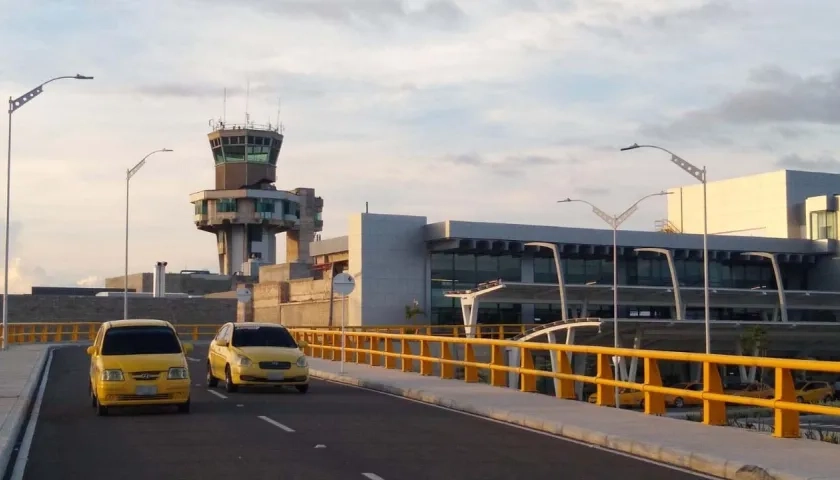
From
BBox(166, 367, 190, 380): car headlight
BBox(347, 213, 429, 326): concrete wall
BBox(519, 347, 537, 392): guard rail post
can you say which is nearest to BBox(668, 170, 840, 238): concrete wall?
BBox(347, 213, 429, 326): concrete wall

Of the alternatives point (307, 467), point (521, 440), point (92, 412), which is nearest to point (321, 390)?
point (92, 412)

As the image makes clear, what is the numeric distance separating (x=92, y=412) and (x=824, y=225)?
75.9 m

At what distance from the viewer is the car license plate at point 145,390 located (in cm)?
1977

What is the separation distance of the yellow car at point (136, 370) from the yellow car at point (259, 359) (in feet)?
12.8

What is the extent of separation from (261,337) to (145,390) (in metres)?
6.94

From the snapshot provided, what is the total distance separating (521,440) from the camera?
53.1 ft

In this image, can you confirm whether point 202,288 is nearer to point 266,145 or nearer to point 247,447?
point 266,145

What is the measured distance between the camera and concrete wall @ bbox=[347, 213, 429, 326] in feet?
245

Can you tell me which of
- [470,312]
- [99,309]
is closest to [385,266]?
[470,312]

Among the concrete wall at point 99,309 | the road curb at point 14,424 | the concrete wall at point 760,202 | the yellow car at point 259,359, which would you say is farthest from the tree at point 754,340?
the road curb at point 14,424

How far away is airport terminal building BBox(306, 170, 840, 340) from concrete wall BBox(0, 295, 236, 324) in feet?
37.0

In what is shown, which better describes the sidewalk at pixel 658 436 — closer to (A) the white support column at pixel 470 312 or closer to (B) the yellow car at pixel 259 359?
(B) the yellow car at pixel 259 359

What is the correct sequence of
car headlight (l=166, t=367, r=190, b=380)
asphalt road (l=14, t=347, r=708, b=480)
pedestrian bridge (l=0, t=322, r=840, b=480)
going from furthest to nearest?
car headlight (l=166, t=367, r=190, b=380)
pedestrian bridge (l=0, t=322, r=840, b=480)
asphalt road (l=14, t=347, r=708, b=480)

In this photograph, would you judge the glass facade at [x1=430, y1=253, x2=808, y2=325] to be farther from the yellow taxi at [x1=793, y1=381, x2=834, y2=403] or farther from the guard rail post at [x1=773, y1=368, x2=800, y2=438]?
the guard rail post at [x1=773, y1=368, x2=800, y2=438]
